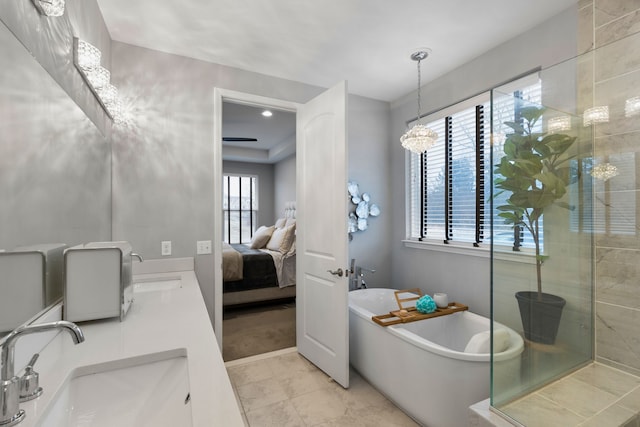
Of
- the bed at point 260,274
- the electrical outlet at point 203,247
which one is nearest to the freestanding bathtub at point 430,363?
the electrical outlet at point 203,247

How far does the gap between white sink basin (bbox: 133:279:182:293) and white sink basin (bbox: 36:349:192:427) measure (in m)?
0.91

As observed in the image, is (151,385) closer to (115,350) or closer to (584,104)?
(115,350)

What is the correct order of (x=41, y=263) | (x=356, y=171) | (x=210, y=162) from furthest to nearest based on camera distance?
(x=356, y=171), (x=210, y=162), (x=41, y=263)

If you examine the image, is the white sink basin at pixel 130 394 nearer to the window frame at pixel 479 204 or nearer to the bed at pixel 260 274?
the window frame at pixel 479 204

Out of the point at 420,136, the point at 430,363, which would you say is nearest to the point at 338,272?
the point at 430,363

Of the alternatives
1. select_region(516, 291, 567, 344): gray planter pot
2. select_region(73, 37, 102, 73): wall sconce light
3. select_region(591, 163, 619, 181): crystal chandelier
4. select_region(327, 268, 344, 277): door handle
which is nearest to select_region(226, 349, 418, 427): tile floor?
select_region(327, 268, 344, 277): door handle

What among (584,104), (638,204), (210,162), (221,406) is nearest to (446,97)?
(584,104)

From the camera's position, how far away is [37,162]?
38.1 inches

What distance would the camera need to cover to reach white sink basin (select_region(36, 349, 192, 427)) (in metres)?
0.78

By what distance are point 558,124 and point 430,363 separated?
1.40m

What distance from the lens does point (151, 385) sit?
0.89 m

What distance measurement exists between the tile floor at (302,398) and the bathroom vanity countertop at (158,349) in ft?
3.27

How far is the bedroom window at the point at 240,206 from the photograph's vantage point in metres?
6.91

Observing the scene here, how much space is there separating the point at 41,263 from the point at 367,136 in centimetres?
283
